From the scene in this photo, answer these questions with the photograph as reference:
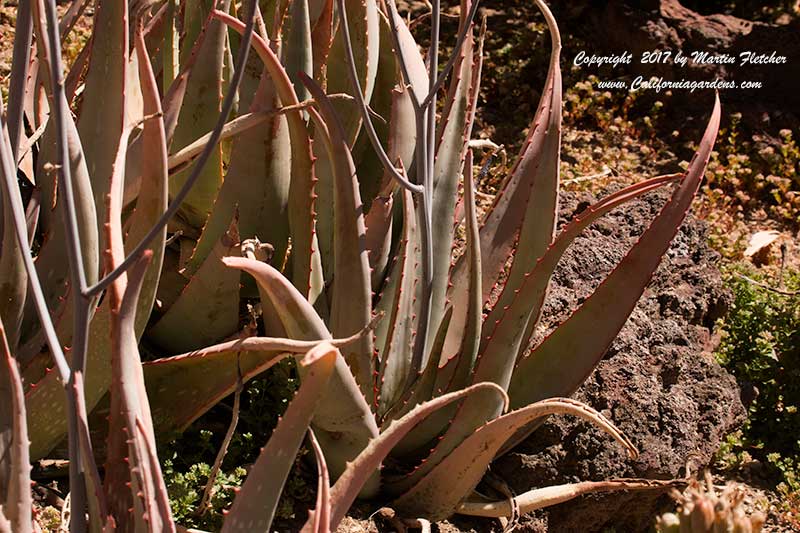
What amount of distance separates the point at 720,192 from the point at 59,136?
298 centimetres

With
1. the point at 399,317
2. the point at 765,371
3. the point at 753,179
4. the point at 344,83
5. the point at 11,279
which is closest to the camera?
the point at 11,279

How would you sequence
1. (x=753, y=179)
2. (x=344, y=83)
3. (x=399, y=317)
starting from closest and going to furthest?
(x=399, y=317) → (x=344, y=83) → (x=753, y=179)

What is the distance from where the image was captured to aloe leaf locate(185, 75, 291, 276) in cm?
193

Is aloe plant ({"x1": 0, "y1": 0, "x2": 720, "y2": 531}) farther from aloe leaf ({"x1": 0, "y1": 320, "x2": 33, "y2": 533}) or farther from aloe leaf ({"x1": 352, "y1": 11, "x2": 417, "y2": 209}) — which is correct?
aloe leaf ({"x1": 0, "y1": 320, "x2": 33, "y2": 533})

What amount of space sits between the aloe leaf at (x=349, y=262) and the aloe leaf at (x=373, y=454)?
0.45 m

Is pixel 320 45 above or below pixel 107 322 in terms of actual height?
above

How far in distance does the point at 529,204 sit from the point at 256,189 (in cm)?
52

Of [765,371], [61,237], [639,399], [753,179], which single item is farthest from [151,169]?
[753,179]

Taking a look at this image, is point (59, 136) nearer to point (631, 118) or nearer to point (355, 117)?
point (355, 117)

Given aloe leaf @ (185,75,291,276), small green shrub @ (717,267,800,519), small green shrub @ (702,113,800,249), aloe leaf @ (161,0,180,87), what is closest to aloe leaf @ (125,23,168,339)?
aloe leaf @ (185,75,291,276)

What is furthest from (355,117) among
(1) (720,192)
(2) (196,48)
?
(1) (720,192)

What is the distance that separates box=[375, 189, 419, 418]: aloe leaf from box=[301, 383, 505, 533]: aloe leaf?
0.54 m

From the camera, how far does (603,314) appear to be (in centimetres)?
190

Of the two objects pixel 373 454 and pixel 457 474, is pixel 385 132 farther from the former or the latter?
pixel 373 454
